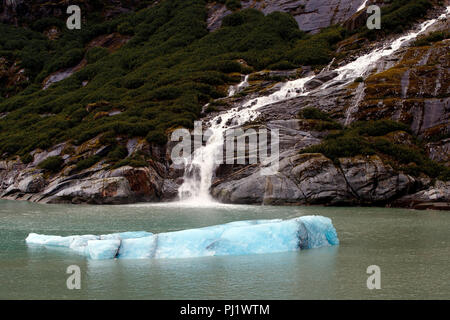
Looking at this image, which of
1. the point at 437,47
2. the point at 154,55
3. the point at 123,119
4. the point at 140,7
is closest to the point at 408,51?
the point at 437,47

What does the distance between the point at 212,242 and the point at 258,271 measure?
2844mm

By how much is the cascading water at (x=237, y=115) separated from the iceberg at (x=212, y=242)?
19.8 meters

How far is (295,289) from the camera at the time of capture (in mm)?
12227

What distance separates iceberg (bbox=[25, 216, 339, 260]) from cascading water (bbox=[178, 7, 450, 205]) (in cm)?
1978

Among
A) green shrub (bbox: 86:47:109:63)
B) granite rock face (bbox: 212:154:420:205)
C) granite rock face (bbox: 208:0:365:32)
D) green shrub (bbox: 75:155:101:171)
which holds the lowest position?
granite rock face (bbox: 212:154:420:205)

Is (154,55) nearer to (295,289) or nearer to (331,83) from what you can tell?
(331,83)

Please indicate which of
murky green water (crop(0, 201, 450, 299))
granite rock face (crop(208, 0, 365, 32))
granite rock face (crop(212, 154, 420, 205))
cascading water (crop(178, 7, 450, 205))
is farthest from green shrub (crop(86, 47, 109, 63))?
murky green water (crop(0, 201, 450, 299))

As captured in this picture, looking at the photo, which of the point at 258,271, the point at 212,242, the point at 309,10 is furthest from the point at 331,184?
the point at 309,10

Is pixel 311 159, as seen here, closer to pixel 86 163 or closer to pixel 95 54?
pixel 86 163

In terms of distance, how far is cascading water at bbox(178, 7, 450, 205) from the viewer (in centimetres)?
3969

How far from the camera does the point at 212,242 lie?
16.4 metres

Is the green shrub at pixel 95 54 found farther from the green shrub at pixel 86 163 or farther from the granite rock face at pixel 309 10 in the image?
the green shrub at pixel 86 163

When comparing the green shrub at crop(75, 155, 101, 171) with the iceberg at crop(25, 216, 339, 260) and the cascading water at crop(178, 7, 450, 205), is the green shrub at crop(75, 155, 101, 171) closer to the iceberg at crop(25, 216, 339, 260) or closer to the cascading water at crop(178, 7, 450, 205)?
the cascading water at crop(178, 7, 450, 205)

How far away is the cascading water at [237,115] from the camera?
39.7m
